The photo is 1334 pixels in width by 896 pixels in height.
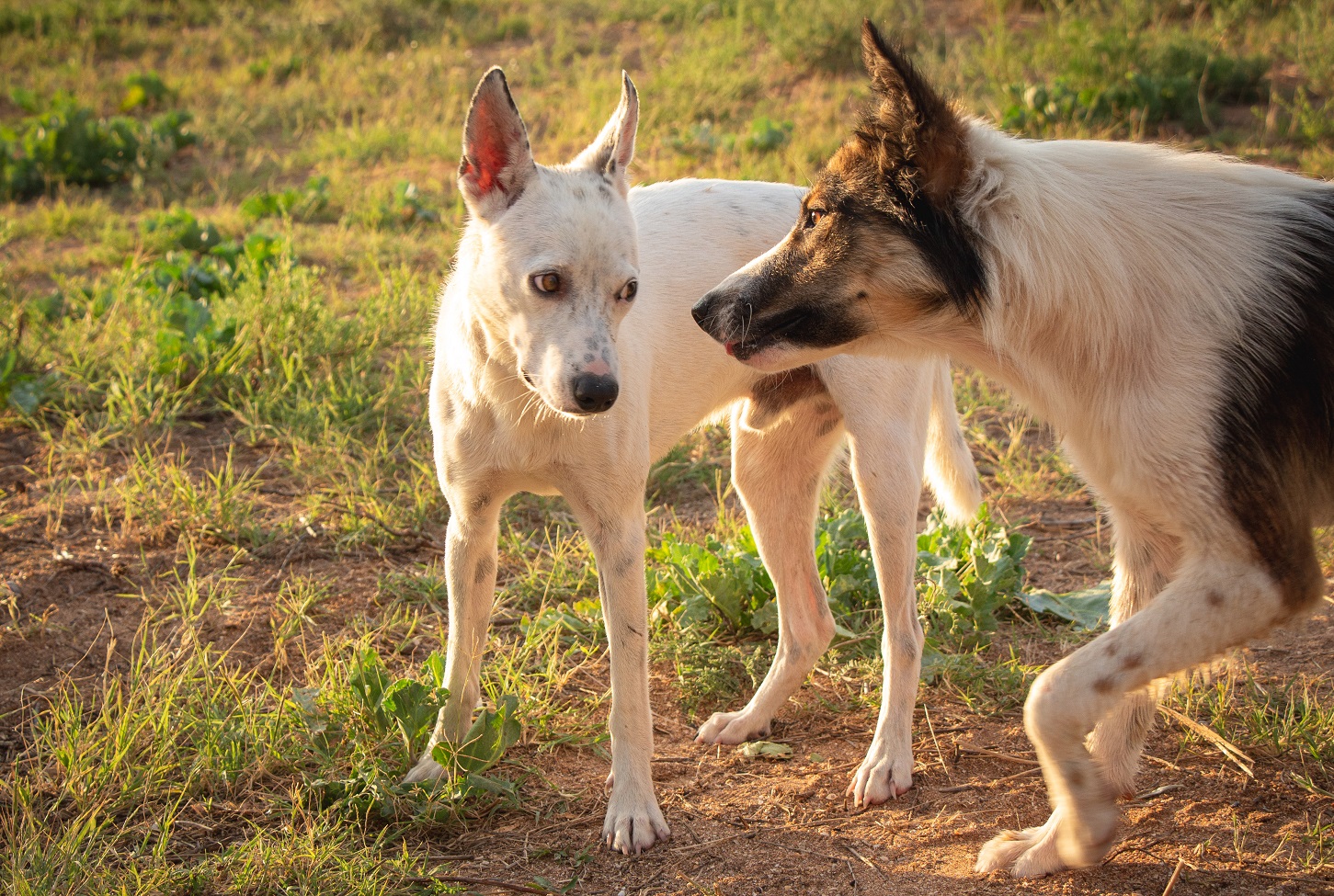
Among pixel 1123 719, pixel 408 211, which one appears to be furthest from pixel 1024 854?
pixel 408 211

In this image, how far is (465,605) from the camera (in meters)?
3.06

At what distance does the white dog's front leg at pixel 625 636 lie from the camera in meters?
2.88

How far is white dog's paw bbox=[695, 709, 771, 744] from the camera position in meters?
3.36

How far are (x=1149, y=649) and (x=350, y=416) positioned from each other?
3.62 meters

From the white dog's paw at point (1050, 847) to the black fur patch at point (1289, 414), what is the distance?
1.97 feet

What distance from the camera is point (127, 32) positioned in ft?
36.7

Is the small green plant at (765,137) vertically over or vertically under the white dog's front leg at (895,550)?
over

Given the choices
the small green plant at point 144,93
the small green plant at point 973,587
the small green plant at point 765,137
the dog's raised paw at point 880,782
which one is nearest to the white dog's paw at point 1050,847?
the dog's raised paw at point 880,782

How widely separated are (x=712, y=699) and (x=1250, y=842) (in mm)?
1559

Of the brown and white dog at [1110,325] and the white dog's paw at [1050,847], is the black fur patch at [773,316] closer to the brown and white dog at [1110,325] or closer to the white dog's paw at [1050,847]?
the brown and white dog at [1110,325]

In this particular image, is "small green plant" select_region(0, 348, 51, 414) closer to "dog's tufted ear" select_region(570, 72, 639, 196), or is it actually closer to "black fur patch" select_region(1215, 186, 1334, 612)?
"dog's tufted ear" select_region(570, 72, 639, 196)

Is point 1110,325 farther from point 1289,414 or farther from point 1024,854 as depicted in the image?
point 1024,854

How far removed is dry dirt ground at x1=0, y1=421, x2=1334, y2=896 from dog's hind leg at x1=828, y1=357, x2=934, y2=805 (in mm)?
243

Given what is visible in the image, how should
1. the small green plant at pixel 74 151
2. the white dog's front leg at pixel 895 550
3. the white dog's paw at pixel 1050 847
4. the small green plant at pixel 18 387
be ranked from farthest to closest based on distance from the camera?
1. the small green plant at pixel 74 151
2. the small green plant at pixel 18 387
3. the white dog's front leg at pixel 895 550
4. the white dog's paw at pixel 1050 847
